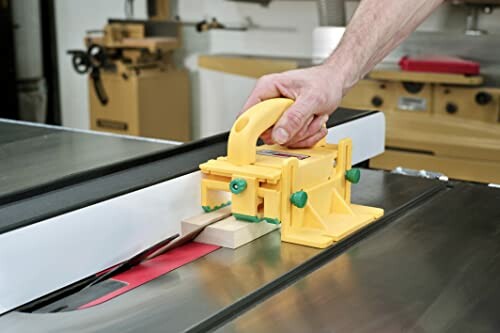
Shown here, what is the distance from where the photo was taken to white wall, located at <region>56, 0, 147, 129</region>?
396cm

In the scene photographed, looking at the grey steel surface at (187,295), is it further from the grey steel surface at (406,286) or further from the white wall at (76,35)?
the white wall at (76,35)

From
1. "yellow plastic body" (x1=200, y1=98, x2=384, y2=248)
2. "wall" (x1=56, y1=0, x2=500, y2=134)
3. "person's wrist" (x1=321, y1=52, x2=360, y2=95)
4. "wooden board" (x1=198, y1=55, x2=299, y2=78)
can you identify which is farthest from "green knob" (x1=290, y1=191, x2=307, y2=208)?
"wall" (x1=56, y1=0, x2=500, y2=134)

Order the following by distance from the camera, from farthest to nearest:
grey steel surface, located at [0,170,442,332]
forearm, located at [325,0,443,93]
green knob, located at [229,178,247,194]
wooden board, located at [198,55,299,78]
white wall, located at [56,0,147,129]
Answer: white wall, located at [56,0,147,129] < wooden board, located at [198,55,299,78] < forearm, located at [325,0,443,93] < green knob, located at [229,178,247,194] < grey steel surface, located at [0,170,442,332]

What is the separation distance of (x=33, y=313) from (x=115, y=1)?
11.0 ft

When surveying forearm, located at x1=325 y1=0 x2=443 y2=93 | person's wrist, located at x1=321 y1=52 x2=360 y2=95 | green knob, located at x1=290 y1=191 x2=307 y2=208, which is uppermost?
forearm, located at x1=325 y1=0 x2=443 y2=93

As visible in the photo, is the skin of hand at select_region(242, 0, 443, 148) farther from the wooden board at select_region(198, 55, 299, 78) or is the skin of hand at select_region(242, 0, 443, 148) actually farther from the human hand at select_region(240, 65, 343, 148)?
the wooden board at select_region(198, 55, 299, 78)

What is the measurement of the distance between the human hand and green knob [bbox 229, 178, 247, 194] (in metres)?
0.12

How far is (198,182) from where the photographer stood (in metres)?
0.99

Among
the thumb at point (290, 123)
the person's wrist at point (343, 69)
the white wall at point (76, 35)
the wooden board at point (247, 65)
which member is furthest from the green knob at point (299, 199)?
the white wall at point (76, 35)

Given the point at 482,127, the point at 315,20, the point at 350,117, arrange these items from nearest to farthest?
the point at 350,117 → the point at 482,127 → the point at 315,20

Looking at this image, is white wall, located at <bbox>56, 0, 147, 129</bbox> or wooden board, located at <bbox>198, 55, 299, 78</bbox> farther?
white wall, located at <bbox>56, 0, 147, 129</bbox>

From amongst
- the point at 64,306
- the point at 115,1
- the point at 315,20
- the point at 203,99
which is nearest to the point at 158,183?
the point at 64,306

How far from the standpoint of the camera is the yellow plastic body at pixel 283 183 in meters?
0.93

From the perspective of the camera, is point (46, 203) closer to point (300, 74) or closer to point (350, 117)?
point (300, 74)
